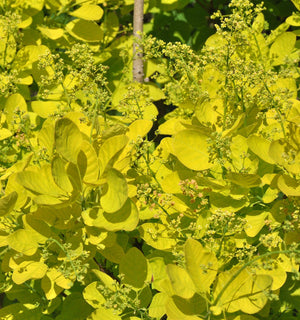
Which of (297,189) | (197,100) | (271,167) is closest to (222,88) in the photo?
(197,100)

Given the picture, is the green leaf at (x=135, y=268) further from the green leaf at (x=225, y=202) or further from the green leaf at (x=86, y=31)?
the green leaf at (x=86, y=31)

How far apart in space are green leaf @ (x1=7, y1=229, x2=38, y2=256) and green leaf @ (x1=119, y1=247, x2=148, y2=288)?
0.74 feet

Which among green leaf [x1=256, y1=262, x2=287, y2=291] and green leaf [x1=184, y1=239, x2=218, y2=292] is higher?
green leaf [x1=184, y1=239, x2=218, y2=292]

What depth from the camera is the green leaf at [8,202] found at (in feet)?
3.69

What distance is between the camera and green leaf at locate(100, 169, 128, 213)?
1.05m

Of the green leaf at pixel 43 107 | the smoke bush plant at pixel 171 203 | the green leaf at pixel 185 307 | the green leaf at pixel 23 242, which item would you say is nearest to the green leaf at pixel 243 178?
the smoke bush plant at pixel 171 203

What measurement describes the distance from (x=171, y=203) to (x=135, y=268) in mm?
190

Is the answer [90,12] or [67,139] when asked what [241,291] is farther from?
[90,12]

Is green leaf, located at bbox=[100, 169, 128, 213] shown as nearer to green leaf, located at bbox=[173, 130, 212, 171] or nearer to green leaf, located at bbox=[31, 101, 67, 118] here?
green leaf, located at bbox=[173, 130, 212, 171]

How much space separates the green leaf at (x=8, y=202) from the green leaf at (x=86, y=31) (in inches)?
31.1

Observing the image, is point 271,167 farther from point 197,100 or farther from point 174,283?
point 174,283

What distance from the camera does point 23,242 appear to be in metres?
1.18

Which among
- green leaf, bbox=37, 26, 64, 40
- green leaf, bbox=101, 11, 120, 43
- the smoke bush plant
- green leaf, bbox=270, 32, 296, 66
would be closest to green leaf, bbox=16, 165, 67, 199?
the smoke bush plant

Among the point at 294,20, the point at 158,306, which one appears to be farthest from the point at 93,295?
the point at 294,20
